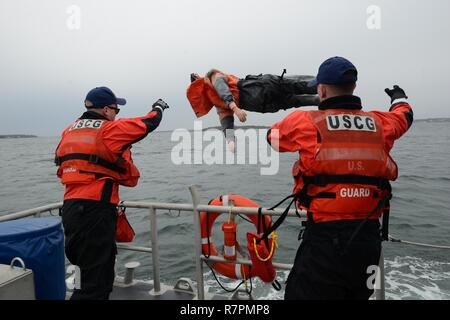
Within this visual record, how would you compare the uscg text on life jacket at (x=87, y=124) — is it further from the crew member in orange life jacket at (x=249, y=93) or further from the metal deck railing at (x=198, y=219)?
the metal deck railing at (x=198, y=219)

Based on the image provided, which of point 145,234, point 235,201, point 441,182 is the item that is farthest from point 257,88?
point 441,182

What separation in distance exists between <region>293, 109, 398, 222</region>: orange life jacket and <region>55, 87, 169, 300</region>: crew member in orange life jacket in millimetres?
1684

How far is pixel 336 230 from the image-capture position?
90.1 inches

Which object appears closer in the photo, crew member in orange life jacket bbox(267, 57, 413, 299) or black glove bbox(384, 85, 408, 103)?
crew member in orange life jacket bbox(267, 57, 413, 299)

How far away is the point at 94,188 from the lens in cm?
330

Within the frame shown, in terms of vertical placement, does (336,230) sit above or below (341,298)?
above

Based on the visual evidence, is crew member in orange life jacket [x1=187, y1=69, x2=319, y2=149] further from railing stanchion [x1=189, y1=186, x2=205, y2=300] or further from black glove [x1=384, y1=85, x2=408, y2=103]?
railing stanchion [x1=189, y1=186, x2=205, y2=300]

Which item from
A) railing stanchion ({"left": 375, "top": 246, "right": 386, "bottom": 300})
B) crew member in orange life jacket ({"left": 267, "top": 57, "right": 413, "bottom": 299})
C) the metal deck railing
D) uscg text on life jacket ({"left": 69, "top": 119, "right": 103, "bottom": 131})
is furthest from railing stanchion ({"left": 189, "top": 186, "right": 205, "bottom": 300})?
railing stanchion ({"left": 375, "top": 246, "right": 386, "bottom": 300})

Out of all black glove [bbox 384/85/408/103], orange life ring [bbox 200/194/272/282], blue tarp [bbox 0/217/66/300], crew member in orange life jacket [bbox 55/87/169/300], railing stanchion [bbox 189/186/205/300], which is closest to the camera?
blue tarp [bbox 0/217/66/300]

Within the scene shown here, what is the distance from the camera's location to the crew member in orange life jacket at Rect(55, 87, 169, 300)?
127 inches

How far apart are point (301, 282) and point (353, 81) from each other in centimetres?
138

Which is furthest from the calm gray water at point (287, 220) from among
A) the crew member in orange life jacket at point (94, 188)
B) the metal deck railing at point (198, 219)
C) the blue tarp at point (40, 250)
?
the blue tarp at point (40, 250)

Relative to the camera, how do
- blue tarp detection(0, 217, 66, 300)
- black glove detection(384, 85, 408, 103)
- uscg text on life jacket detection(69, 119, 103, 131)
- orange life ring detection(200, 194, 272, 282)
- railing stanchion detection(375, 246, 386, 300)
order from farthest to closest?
1. orange life ring detection(200, 194, 272, 282)
2. uscg text on life jacket detection(69, 119, 103, 131)
3. black glove detection(384, 85, 408, 103)
4. railing stanchion detection(375, 246, 386, 300)
5. blue tarp detection(0, 217, 66, 300)

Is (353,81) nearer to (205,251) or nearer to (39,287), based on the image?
(205,251)
